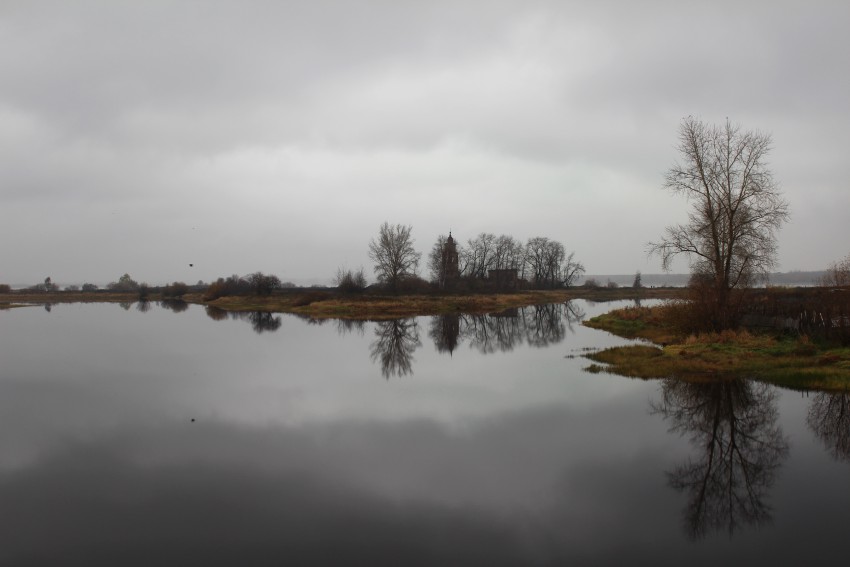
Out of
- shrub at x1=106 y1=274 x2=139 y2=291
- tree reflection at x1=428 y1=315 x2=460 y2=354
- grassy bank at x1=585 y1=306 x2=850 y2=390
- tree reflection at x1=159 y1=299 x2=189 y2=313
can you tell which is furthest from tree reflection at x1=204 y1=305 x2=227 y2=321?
shrub at x1=106 y1=274 x2=139 y2=291

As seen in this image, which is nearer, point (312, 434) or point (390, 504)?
point (390, 504)

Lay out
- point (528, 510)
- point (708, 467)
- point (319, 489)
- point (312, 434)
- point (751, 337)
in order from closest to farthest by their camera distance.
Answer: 1. point (528, 510)
2. point (319, 489)
3. point (708, 467)
4. point (312, 434)
5. point (751, 337)

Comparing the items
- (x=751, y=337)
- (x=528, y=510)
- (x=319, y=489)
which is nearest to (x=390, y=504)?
(x=319, y=489)

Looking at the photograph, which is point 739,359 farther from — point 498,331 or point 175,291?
point 175,291

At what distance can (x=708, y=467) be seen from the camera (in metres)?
9.30

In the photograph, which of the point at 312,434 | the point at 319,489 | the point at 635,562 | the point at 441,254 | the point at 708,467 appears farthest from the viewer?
the point at 441,254

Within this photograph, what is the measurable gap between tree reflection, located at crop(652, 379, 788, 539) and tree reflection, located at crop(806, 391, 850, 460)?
0.75 metres

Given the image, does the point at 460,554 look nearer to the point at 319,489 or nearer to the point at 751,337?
the point at 319,489

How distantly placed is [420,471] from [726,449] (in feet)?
20.4

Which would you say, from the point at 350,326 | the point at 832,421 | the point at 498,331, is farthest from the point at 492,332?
the point at 832,421

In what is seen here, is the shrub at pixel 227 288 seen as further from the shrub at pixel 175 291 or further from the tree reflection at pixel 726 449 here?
the tree reflection at pixel 726 449

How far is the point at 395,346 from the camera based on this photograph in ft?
90.1

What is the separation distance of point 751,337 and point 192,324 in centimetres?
4066

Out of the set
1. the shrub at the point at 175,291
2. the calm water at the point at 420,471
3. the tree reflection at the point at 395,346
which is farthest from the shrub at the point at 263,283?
the calm water at the point at 420,471
